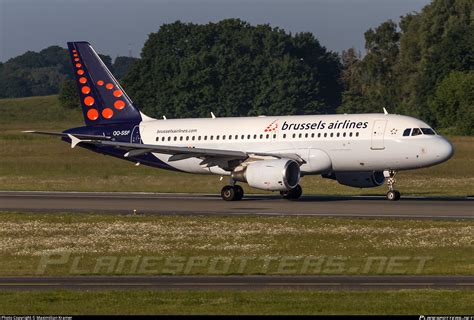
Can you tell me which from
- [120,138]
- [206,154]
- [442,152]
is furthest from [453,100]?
[206,154]

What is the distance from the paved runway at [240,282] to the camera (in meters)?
23.6

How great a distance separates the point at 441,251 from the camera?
30.0 metres

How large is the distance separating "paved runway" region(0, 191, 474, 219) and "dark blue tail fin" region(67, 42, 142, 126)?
409 centimetres

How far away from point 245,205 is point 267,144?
4.26 m

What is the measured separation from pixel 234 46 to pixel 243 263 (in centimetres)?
11156

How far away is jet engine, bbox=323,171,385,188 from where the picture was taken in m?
48.7

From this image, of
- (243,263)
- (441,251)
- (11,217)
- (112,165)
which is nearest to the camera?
(243,263)

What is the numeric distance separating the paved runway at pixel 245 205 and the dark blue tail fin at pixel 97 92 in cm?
409

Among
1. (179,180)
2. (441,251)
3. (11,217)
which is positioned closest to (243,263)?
(441,251)

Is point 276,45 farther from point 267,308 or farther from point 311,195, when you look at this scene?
point 267,308

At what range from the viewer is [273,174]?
45.7 meters

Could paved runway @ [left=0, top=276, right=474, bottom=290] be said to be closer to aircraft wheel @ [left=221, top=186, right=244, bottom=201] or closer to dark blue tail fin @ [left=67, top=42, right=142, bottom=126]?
aircraft wheel @ [left=221, top=186, right=244, bottom=201]

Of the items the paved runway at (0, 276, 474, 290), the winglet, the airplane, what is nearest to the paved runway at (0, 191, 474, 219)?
the airplane

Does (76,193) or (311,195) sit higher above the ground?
(311,195)
